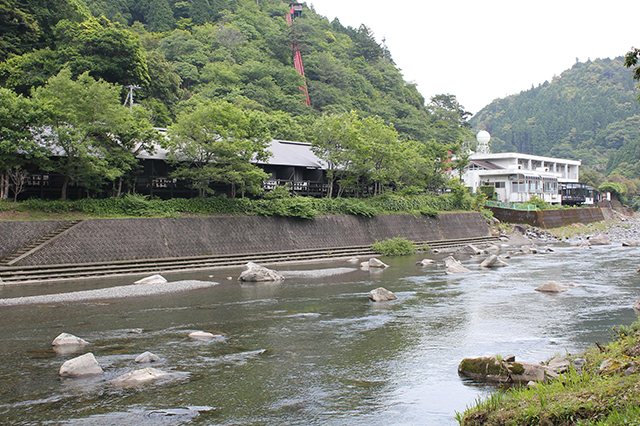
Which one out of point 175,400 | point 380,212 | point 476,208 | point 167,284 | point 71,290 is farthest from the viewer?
point 476,208

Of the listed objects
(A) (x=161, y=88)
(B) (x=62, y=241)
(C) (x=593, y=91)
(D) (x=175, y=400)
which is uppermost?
(C) (x=593, y=91)

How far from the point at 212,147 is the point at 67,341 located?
20.0 meters

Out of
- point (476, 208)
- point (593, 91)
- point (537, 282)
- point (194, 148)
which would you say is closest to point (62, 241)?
point (194, 148)

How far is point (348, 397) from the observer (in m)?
8.52

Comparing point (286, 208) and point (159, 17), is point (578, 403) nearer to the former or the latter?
point (286, 208)

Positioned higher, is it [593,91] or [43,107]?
[593,91]

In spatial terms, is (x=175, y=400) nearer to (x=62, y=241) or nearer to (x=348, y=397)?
(x=348, y=397)

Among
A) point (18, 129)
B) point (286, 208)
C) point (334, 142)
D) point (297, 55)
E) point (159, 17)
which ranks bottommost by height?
point (286, 208)

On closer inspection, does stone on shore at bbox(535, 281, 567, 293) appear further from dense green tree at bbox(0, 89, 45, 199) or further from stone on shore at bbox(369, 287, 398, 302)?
dense green tree at bbox(0, 89, 45, 199)

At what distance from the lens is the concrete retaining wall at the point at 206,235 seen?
24.1m

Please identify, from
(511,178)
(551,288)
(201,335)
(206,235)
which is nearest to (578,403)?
(201,335)

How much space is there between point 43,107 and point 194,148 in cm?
852

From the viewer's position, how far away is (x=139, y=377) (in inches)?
370

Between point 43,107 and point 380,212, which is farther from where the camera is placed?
point 380,212
